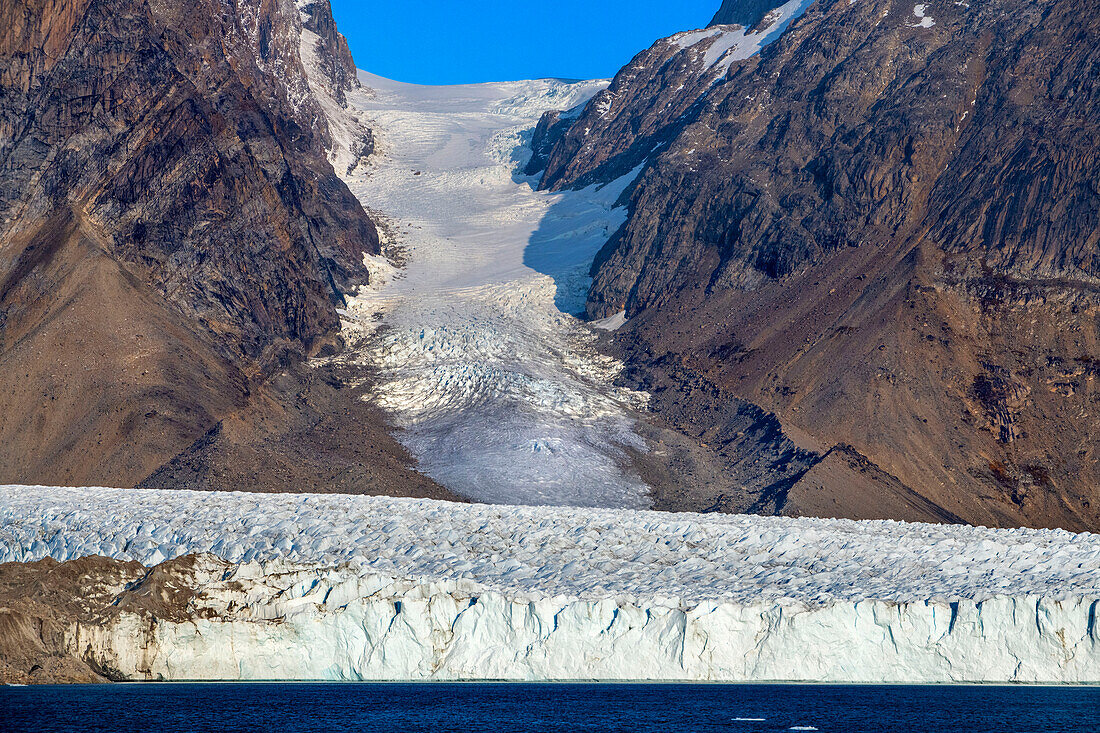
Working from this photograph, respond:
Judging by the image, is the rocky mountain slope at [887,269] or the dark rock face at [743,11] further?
the dark rock face at [743,11]

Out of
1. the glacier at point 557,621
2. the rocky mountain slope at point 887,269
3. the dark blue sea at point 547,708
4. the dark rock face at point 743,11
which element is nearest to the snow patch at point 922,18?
the rocky mountain slope at point 887,269

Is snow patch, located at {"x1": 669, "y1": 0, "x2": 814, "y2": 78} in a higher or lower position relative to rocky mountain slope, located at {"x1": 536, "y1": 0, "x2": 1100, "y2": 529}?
higher

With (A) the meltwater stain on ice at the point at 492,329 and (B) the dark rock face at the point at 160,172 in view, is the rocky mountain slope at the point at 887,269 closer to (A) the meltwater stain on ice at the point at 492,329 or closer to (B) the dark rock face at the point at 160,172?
(A) the meltwater stain on ice at the point at 492,329

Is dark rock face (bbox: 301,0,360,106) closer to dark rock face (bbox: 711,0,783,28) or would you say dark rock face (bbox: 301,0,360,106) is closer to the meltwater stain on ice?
the meltwater stain on ice

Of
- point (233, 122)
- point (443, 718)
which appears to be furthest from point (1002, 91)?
point (443, 718)

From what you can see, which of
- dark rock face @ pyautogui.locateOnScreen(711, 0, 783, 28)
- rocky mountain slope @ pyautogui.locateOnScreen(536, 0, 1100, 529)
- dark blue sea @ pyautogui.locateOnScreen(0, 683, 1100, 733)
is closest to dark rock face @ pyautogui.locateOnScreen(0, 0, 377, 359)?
rocky mountain slope @ pyautogui.locateOnScreen(536, 0, 1100, 529)
